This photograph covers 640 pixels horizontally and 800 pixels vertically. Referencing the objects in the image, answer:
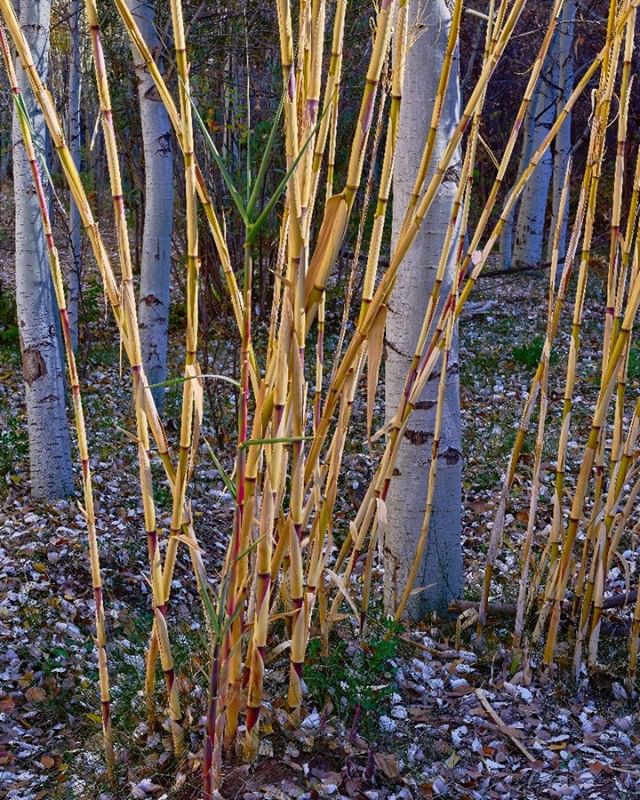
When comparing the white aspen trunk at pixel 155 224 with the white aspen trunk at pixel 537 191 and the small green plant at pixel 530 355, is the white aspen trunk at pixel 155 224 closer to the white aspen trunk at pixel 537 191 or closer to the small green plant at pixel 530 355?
the small green plant at pixel 530 355

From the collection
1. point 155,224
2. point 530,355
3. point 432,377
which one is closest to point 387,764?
point 432,377

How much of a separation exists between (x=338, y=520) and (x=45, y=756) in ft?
8.33

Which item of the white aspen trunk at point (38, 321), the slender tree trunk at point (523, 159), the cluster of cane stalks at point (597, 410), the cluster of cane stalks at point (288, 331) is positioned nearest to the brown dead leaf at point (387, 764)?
the cluster of cane stalks at point (288, 331)

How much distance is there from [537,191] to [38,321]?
28.0 feet

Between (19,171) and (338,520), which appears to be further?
(338,520)

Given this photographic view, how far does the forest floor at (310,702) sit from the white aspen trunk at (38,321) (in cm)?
24

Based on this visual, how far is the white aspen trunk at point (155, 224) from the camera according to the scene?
5516 millimetres

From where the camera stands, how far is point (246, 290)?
4.86 feet

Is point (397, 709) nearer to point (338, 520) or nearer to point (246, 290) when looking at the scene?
point (246, 290)

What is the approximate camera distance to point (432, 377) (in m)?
2.81

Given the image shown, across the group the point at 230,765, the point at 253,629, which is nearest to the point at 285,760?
the point at 230,765

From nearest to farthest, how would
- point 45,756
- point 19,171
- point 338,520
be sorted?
point 45,756, point 19,171, point 338,520

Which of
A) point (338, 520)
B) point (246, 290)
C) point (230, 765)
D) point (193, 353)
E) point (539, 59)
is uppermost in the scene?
point (539, 59)

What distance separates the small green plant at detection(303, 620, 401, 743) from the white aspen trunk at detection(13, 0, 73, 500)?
274 cm
